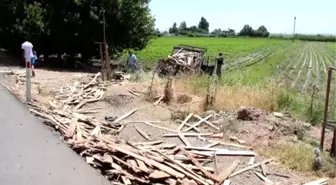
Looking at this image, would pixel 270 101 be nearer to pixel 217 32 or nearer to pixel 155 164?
pixel 155 164

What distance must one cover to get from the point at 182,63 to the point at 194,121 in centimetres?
991

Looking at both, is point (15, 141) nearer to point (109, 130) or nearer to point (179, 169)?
point (109, 130)

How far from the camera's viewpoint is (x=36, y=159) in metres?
7.97

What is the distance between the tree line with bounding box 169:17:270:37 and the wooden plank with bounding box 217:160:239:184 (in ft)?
483

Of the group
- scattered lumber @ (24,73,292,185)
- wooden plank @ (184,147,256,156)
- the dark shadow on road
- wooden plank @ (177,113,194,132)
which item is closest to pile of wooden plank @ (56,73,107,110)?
scattered lumber @ (24,73,292,185)

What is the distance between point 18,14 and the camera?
27094 millimetres

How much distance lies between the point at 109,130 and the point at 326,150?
190 inches

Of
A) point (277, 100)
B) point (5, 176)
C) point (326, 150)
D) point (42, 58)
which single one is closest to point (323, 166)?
point (326, 150)

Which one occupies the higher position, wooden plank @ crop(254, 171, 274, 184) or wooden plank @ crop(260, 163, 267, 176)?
wooden plank @ crop(260, 163, 267, 176)

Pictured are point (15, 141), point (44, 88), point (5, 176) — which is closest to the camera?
point (5, 176)

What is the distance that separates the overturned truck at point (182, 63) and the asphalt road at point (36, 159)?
382 inches

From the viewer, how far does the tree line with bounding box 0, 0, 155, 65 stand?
1040 inches

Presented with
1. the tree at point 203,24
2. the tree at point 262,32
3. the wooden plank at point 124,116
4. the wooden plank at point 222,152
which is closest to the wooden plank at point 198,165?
the wooden plank at point 222,152

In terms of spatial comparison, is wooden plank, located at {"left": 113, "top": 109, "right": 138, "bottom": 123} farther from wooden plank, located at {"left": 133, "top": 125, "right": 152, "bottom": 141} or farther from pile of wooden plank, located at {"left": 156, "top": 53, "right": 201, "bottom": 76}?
pile of wooden plank, located at {"left": 156, "top": 53, "right": 201, "bottom": 76}
